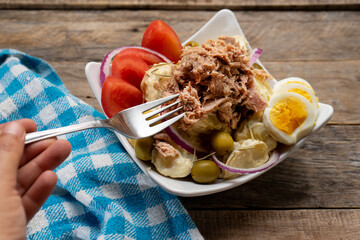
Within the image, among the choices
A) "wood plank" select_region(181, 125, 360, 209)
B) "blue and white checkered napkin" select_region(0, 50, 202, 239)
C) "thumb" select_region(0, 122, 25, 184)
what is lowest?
"wood plank" select_region(181, 125, 360, 209)

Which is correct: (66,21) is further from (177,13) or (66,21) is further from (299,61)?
(299,61)

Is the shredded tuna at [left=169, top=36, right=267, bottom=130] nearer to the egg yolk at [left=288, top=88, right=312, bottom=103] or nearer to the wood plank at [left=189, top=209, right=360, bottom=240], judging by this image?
the egg yolk at [left=288, top=88, right=312, bottom=103]

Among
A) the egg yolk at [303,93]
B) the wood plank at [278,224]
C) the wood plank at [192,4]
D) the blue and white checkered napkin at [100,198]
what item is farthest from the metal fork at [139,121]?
the wood plank at [192,4]

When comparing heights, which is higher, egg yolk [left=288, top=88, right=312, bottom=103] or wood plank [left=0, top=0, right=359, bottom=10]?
wood plank [left=0, top=0, right=359, bottom=10]

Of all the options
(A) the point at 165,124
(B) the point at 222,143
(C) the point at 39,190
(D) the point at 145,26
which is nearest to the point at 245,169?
(B) the point at 222,143

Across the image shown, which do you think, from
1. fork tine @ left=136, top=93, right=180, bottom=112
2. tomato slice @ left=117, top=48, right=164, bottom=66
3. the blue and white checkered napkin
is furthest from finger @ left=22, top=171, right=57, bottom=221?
tomato slice @ left=117, top=48, right=164, bottom=66

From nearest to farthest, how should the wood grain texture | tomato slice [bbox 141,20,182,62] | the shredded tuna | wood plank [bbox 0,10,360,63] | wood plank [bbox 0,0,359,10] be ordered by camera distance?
the shredded tuna
tomato slice [bbox 141,20,182,62]
the wood grain texture
wood plank [bbox 0,10,360,63]
wood plank [bbox 0,0,359,10]
